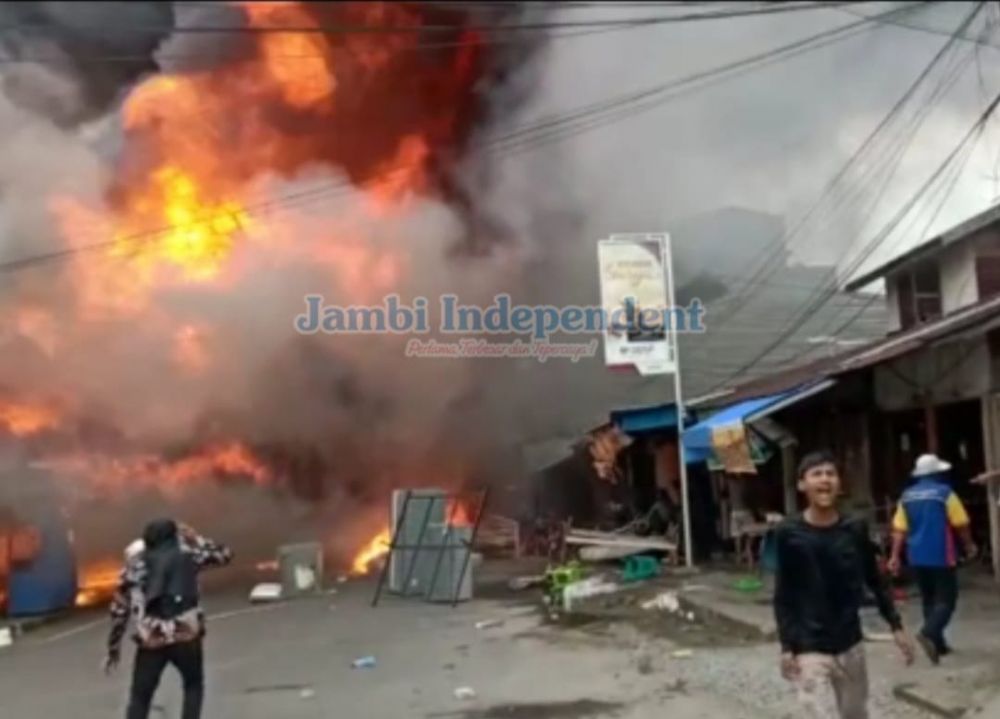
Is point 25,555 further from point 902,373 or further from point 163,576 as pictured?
point 902,373

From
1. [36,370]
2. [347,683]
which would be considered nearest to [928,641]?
[347,683]

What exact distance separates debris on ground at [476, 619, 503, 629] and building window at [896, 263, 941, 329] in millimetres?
7742

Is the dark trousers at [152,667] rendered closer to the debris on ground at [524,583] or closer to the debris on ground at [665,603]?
the debris on ground at [665,603]

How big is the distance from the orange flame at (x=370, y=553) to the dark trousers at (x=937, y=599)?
11120 millimetres

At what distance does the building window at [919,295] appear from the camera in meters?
15.7

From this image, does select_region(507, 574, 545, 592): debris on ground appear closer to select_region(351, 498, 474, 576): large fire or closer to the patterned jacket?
select_region(351, 498, 474, 576): large fire

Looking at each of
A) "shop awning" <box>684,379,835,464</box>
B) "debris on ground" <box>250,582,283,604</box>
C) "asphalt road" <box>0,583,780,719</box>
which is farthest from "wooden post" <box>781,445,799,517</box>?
"debris on ground" <box>250,582,283,604</box>

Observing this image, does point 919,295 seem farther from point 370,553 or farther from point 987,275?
point 370,553

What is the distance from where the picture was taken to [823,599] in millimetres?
4195

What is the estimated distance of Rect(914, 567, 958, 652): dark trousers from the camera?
7141 mm

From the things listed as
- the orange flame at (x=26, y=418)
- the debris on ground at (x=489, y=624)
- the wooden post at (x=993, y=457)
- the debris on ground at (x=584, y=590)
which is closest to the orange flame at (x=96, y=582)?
the orange flame at (x=26, y=418)

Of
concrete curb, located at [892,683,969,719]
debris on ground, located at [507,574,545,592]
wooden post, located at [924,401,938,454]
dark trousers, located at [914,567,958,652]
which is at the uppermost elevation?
wooden post, located at [924,401,938,454]

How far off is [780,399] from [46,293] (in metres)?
10.3

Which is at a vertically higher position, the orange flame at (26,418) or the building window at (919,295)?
the building window at (919,295)
